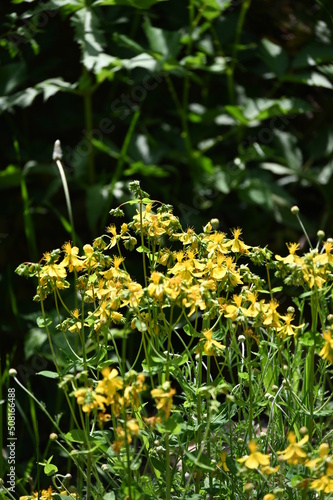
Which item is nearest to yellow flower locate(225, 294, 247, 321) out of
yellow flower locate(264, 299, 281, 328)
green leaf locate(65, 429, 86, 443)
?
yellow flower locate(264, 299, 281, 328)

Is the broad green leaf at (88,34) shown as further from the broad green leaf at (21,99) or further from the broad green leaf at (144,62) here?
the broad green leaf at (21,99)

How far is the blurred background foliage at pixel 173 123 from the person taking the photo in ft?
6.76

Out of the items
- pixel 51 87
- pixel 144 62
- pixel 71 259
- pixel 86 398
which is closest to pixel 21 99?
pixel 51 87

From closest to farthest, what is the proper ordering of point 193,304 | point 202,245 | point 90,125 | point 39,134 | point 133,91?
point 193,304 < point 202,245 < point 90,125 < point 133,91 < point 39,134

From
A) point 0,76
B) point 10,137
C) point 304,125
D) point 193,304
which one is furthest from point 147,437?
point 304,125

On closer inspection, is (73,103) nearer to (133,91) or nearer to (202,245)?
(133,91)

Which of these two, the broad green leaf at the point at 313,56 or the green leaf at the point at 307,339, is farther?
the broad green leaf at the point at 313,56

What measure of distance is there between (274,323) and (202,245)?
0.48ft

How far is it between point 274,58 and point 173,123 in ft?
1.31

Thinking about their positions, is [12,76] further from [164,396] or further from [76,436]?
[164,396]

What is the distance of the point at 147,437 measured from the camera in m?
1.00

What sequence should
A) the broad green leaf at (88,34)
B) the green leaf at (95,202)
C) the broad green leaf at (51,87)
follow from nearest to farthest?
the broad green leaf at (88,34) → the broad green leaf at (51,87) → the green leaf at (95,202)

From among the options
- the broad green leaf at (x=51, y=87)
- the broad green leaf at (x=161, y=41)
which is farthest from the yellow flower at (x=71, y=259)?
the broad green leaf at (x=161, y=41)

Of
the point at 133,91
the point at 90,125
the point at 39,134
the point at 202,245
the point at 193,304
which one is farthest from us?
the point at 39,134
